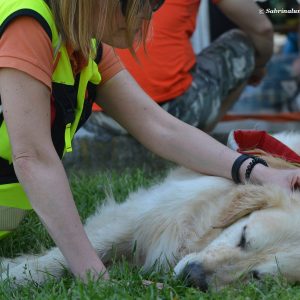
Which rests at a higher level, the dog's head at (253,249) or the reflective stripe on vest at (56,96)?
the reflective stripe on vest at (56,96)

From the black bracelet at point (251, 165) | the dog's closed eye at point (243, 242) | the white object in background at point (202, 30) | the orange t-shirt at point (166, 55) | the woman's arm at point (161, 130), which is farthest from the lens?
the white object in background at point (202, 30)

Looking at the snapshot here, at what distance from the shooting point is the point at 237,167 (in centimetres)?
305

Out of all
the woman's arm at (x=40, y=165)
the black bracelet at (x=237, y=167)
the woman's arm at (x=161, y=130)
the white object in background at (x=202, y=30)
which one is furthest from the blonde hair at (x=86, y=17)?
the white object in background at (x=202, y=30)

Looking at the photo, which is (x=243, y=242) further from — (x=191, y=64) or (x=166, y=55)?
(x=191, y=64)

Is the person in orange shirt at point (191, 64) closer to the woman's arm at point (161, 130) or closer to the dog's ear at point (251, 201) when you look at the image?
the woman's arm at point (161, 130)

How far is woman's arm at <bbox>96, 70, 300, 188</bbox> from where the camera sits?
10.3ft

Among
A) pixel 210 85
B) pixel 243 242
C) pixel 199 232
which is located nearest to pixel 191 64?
pixel 210 85

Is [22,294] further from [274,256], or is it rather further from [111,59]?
[111,59]

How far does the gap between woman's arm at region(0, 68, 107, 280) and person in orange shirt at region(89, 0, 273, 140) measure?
2186 millimetres

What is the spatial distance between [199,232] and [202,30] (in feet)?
12.9

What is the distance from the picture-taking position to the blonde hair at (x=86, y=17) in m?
2.54

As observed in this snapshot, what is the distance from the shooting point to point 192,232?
2986mm

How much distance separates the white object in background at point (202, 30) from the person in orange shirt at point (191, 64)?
3.80 feet

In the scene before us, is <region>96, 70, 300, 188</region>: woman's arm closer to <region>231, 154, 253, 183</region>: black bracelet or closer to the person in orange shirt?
<region>231, 154, 253, 183</region>: black bracelet
